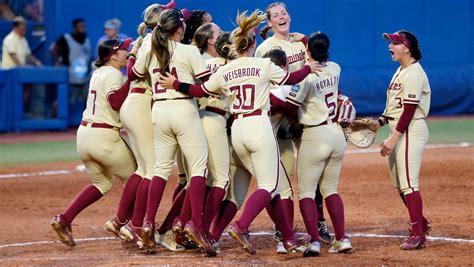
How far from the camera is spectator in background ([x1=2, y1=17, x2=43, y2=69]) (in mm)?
17344

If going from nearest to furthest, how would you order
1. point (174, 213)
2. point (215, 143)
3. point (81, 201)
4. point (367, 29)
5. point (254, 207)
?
point (254, 207)
point (215, 143)
point (174, 213)
point (81, 201)
point (367, 29)

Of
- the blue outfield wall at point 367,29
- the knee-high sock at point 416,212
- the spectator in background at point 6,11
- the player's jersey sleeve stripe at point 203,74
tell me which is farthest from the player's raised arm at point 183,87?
the spectator in background at point 6,11

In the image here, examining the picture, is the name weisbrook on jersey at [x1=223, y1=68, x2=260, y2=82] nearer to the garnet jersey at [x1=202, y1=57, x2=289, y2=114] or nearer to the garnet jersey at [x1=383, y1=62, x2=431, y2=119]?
the garnet jersey at [x1=202, y1=57, x2=289, y2=114]

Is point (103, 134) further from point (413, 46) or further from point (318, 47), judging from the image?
point (413, 46)

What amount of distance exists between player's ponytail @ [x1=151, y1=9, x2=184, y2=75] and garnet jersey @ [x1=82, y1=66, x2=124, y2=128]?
27.4 inches

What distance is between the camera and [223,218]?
304 inches

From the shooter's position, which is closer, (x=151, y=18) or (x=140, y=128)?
(x=140, y=128)

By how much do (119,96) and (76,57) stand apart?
33.8 feet

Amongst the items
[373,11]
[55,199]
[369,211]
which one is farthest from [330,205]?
[373,11]

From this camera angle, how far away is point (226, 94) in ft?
24.0

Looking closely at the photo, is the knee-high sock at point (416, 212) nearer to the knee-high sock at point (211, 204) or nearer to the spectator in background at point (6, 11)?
the knee-high sock at point (211, 204)

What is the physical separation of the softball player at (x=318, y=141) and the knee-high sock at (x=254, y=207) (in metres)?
0.46

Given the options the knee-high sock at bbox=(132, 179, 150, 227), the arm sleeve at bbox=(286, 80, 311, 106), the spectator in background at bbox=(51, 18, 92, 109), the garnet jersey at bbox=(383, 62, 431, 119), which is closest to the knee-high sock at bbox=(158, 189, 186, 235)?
the knee-high sock at bbox=(132, 179, 150, 227)

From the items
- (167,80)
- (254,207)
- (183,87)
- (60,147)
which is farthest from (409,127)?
(60,147)
